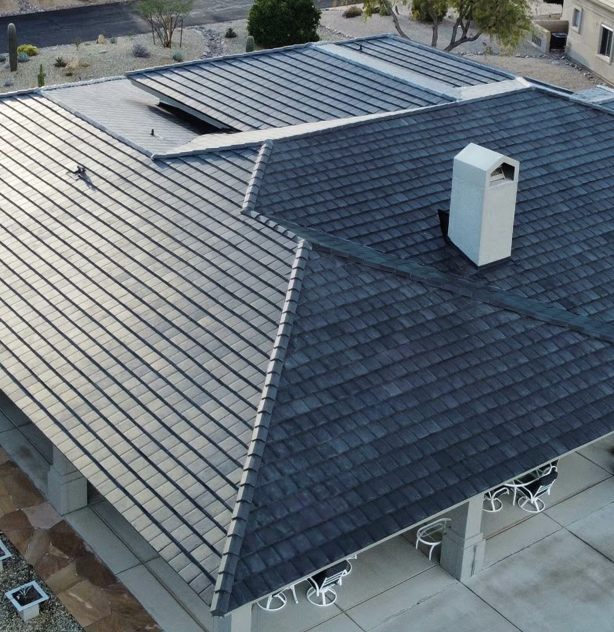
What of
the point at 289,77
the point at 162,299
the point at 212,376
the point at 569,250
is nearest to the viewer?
the point at 212,376

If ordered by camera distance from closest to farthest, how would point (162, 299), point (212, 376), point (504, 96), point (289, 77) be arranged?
1. point (212, 376)
2. point (162, 299)
3. point (504, 96)
4. point (289, 77)

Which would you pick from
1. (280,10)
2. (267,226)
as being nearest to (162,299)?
(267,226)

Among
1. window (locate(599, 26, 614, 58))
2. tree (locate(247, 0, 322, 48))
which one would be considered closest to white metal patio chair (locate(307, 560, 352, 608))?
tree (locate(247, 0, 322, 48))

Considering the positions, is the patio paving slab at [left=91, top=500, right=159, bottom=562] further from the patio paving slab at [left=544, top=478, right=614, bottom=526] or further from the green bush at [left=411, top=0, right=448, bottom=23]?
the green bush at [left=411, top=0, right=448, bottom=23]

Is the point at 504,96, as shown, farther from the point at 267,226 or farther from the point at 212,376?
the point at 212,376

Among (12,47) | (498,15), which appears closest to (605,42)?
(498,15)

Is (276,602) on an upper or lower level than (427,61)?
lower

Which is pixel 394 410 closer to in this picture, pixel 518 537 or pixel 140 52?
pixel 518 537
